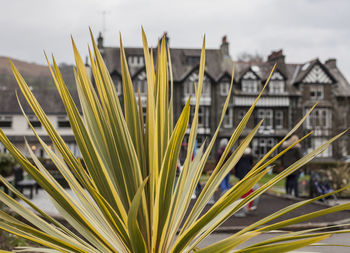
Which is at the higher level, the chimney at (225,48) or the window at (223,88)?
the chimney at (225,48)

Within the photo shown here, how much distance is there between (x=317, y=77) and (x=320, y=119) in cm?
427

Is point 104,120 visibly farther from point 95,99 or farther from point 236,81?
point 236,81

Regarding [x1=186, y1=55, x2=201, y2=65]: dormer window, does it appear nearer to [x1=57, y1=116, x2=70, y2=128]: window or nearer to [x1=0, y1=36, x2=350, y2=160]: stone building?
[x1=0, y1=36, x2=350, y2=160]: stone building

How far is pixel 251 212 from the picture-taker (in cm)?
957

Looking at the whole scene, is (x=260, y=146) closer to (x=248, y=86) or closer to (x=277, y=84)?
(x=248, y=86)

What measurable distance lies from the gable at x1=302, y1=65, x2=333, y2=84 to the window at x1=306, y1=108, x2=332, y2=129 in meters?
2.88

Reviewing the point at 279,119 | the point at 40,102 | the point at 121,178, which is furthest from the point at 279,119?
the point at 121,178

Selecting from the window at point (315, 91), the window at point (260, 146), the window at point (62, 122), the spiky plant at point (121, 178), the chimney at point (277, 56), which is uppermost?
the chimney at point (277, 56)

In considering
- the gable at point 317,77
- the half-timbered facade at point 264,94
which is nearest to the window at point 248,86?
the half-timbered facade at point 264,94

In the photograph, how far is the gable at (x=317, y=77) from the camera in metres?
41.5

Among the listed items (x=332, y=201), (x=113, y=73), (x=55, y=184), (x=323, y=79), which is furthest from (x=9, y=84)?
(x=55, y=184)

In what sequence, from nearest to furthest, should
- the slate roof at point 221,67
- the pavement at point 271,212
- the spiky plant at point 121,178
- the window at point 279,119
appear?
the spiky plant at point 121,178, the pavement at point 271,212, the slate roof at point 221,67, the window at point 279,119

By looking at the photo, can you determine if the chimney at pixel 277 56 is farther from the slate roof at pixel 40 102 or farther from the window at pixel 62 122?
the window at pixel 62 122

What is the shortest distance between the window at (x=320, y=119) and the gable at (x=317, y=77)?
9.46ft
